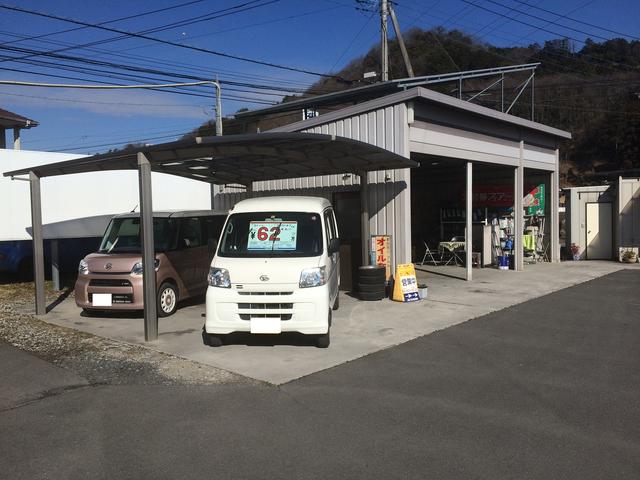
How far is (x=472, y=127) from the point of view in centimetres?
1372

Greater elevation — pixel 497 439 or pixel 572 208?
pixel 572 208

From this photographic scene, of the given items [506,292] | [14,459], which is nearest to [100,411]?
[14,459]

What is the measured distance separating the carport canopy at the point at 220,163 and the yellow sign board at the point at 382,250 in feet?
1.08

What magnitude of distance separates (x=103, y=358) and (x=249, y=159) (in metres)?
4.75

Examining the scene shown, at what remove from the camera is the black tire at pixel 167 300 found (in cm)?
928

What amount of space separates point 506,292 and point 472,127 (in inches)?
172

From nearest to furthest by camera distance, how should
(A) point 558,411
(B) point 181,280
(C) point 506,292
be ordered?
(A) point 558,411
(B) point 181,280
(C) point 506,292

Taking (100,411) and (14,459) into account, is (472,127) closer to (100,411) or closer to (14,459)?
(100,411)

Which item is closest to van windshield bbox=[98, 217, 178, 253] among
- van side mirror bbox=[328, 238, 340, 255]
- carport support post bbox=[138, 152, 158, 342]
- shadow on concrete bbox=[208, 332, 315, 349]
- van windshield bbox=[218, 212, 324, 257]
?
carport support post bbox=[138, 152, 158, 342]

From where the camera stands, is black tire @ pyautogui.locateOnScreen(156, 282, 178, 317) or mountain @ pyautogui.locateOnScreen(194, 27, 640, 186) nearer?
black tire @ pyautogui.locateOnScreen(156, 282, 178, 317)

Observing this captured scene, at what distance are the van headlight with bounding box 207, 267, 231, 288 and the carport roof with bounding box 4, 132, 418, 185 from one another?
5.68 feet

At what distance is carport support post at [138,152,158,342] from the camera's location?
754cm

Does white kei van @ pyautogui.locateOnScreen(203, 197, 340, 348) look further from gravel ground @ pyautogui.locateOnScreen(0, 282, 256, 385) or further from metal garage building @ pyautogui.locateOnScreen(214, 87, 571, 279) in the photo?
metal garage building @ pyautogui.locateOnScreen(214, 87, 571, 279)

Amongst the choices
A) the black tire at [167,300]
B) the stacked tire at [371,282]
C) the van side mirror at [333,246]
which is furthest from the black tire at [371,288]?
the black tire at [167,300]
